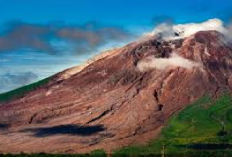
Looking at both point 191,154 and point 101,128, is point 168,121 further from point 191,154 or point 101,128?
point 191,154

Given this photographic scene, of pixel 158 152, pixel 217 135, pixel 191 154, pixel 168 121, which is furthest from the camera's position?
pixel 168 121

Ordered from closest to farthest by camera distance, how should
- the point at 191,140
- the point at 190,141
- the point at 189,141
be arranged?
the point at 190,141 → the point at 189,141 → the point at 191,140

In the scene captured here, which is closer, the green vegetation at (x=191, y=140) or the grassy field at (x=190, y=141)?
the grassy field at (x=190, y=141)

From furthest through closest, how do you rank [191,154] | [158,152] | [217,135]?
[217,135] < [158,152] < [191,154]

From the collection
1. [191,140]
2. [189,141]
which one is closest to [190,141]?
[189,141]

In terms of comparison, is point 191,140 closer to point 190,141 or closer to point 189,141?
point 189,141

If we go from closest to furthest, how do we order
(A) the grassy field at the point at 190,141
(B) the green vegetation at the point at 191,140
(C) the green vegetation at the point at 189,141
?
1. (C) the green vegetation at the point at 189,141
2. (A) the grassy field at the point at 190,141
3. (B) the green vegetation at the point at 191,140

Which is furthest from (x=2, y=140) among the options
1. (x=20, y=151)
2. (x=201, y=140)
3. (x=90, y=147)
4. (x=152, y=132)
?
(x=201, y=140)

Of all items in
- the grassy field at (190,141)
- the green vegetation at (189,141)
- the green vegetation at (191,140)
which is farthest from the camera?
the green vegetation at (191,140)
